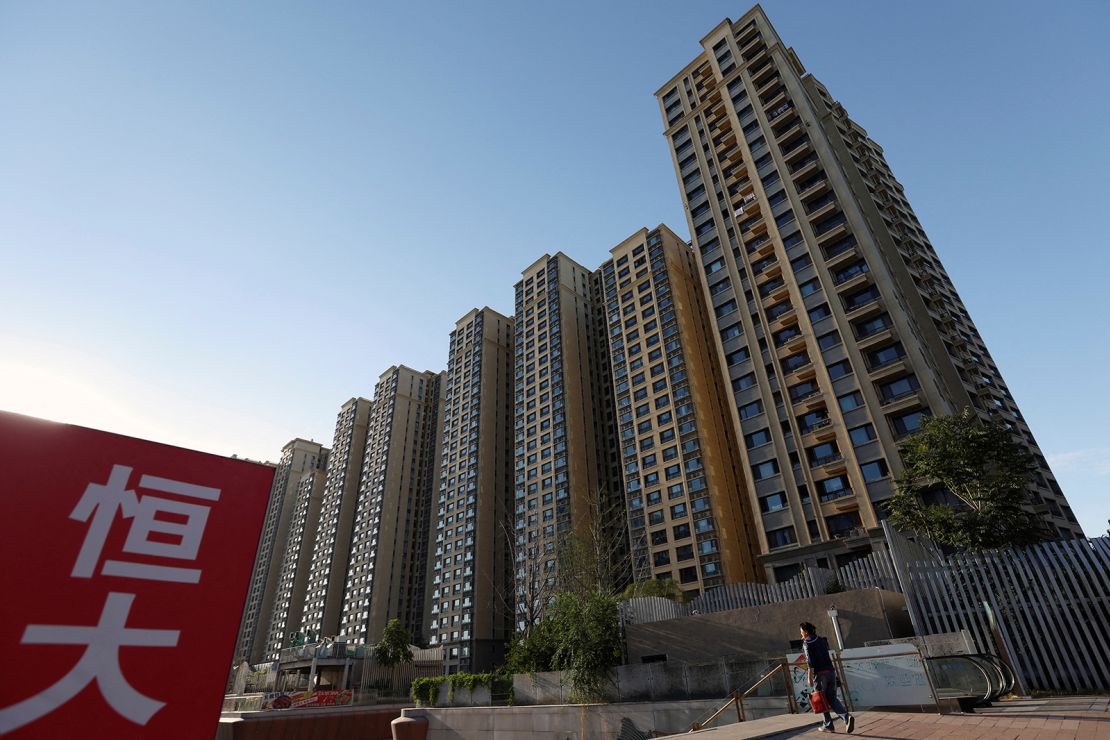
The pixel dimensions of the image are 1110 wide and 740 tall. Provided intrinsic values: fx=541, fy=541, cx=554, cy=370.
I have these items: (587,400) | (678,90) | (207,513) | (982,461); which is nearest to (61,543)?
(207,513)

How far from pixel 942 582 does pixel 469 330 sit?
3349 inches

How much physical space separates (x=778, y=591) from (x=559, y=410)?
54.0m

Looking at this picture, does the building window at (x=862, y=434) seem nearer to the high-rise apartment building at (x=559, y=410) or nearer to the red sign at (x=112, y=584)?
the high-rise apartment building at (x=559, y=410)

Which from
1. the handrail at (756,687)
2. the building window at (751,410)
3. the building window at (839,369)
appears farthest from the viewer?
the building window at (751,410)

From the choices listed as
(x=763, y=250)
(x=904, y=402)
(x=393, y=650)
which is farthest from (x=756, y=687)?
(x=393, y=650)

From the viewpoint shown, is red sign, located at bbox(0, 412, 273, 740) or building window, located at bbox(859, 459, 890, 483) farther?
building window, located at bbox(859, 459, 890, 483)

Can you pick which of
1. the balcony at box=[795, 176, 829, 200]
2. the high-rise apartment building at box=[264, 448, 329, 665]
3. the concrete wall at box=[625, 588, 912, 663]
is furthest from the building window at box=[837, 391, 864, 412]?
the high-rise apartment building at box=[264, 448, 329, 665]

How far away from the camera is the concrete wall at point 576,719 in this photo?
15.2 m

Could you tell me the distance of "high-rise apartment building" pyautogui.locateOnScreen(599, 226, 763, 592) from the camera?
4959cm

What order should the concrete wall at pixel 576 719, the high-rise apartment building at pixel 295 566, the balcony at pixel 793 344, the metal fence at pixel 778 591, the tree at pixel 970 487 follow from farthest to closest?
the high-rise apartment building at pixel 295 566 < the balcony at pixel 793 344 < the tree at pixel 970 487 < the metal fence at pixel 778 591 < the concrete wall at pixel 576 719

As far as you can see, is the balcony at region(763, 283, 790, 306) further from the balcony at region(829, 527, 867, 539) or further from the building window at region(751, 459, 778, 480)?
the balcony at region(829, 527, 867, 539)

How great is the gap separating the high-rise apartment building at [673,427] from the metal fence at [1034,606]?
2903cm

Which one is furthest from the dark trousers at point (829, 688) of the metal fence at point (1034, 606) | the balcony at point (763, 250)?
the balcony at point (763, 250)

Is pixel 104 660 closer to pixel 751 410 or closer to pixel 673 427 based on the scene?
pixel 751 410
